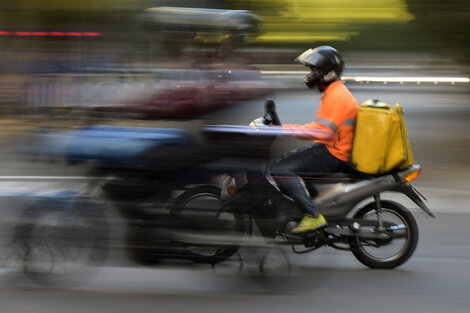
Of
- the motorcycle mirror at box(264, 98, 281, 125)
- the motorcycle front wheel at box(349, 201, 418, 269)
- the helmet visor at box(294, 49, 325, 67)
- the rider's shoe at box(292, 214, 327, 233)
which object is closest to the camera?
the rider's shoe at box(292, 214, 327, 233)

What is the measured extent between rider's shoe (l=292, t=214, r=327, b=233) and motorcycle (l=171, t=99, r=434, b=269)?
0.11 feet

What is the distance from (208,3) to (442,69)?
5249 mm

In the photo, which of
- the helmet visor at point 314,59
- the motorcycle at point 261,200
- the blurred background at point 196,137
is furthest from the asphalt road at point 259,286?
the helmet visor at point 314,59

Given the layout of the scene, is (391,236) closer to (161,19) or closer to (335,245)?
(335,245)

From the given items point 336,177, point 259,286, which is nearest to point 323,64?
point 336,177

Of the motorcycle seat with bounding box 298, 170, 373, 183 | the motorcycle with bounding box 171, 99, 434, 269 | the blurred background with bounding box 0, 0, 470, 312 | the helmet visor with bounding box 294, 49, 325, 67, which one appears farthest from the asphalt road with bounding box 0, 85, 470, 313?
the helmet visor with bounding box 294, 49, 325, 67

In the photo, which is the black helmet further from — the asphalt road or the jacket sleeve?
the asphalt road

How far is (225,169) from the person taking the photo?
4.59 m

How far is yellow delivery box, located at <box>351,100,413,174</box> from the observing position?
5152mm

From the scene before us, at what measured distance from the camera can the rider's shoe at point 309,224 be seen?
193 inches

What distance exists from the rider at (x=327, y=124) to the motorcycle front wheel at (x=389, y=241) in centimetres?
46

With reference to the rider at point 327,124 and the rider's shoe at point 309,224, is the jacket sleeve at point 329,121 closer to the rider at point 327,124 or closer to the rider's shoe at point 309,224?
the rider at point 327,124

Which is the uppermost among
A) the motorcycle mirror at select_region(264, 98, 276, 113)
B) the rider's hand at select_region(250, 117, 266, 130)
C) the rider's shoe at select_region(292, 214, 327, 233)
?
the motorcycle mirror at select_region(264, 98, 276, 113)

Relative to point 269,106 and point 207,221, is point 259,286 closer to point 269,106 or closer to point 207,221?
point 207,221
